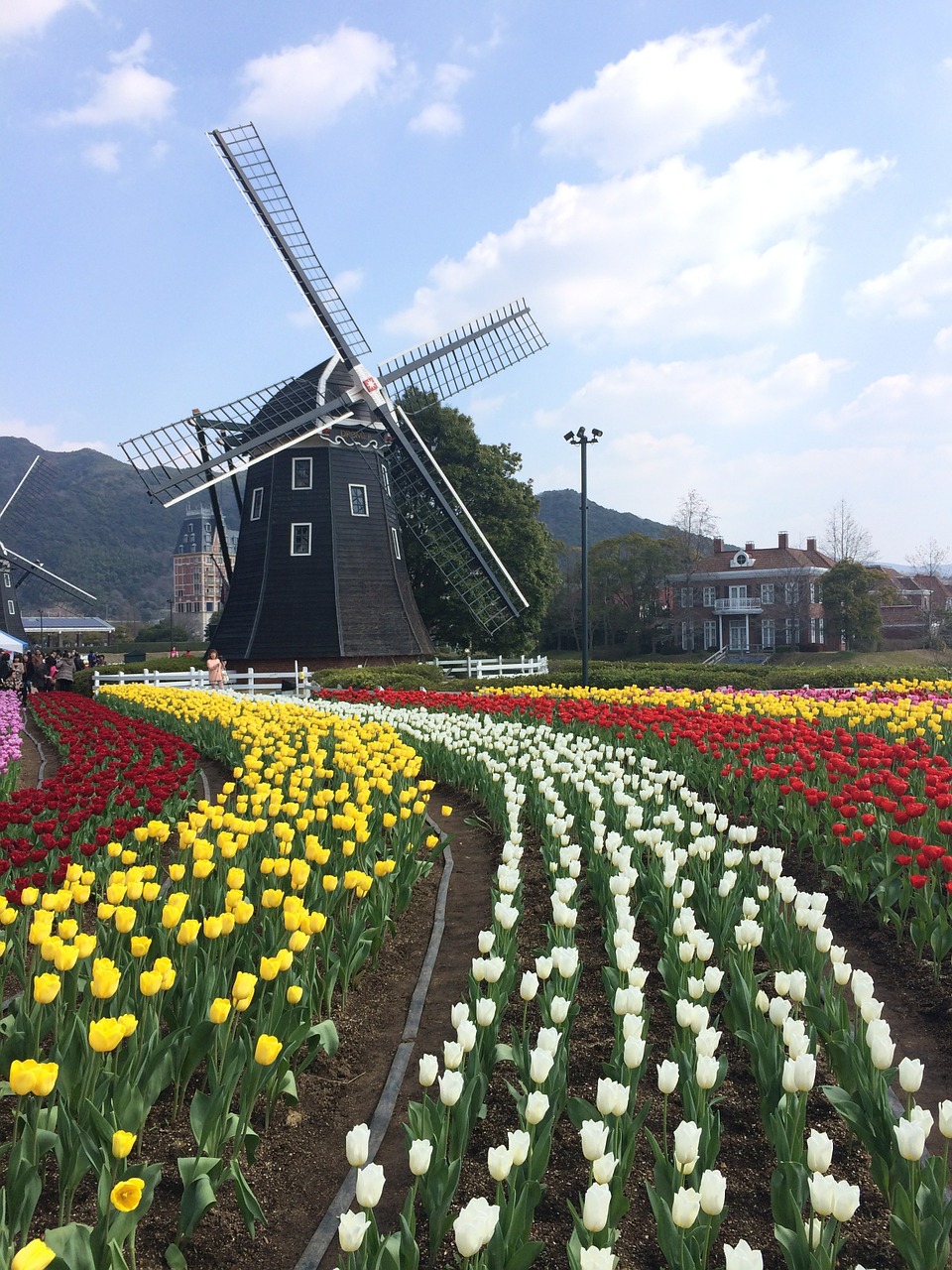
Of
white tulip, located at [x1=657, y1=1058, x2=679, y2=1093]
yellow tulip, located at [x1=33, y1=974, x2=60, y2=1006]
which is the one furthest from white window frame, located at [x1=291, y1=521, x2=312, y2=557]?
white tulip, located at [x1=657, y1=1058, x2=679, y2=1093]

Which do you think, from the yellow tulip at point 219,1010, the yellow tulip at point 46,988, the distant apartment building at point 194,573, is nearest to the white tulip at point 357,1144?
the yellow tulip at point 219,1010

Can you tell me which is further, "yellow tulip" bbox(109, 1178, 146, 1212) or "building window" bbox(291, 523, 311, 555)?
"building window" bbox(291, 523, 311, 555)

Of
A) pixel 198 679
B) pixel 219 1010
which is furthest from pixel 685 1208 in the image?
pixel 198 679

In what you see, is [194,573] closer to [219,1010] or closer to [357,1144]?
[219,1010]

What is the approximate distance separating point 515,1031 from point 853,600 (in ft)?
187

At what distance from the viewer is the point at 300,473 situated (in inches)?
1101

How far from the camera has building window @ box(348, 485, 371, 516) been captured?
2823 cm

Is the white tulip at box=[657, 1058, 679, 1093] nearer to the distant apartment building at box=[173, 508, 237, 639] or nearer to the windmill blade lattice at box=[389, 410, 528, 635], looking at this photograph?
the windmill blade lattice at box=[389, 410, 528, 635]

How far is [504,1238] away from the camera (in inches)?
97.8

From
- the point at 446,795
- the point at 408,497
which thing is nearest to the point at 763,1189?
the point at 446,795

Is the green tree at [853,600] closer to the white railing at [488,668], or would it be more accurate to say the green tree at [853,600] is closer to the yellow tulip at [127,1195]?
the white railing at [488,668]

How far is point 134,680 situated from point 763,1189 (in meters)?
24.8

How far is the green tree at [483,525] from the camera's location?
3912cm

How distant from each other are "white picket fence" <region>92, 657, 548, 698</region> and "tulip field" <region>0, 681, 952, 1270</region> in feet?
49.2
